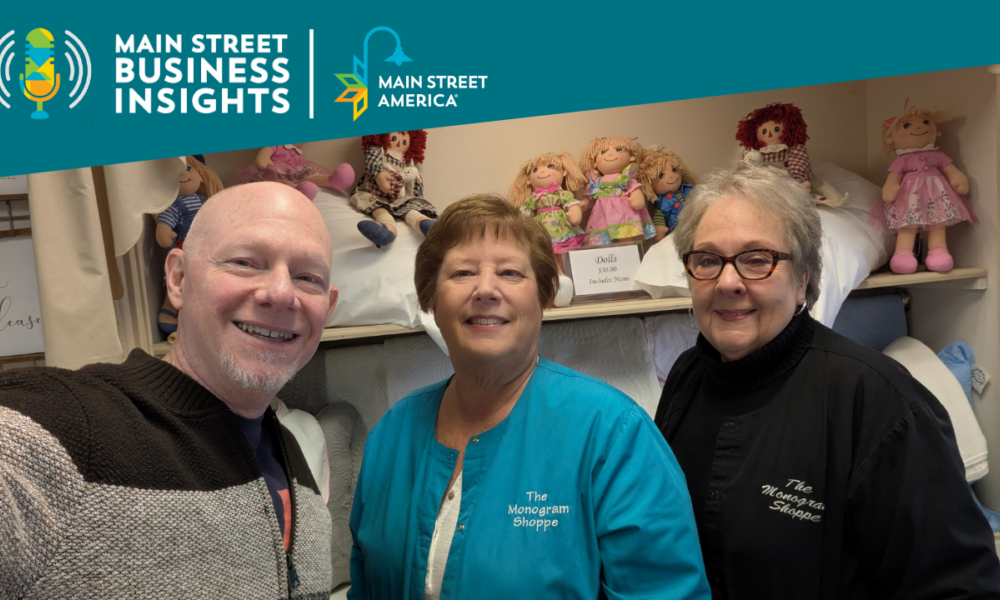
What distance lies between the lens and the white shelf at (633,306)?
1.89 metres

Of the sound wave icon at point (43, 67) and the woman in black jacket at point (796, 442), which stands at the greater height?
the sound wave icon at point (43, 67)

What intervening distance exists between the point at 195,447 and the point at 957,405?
2244mm

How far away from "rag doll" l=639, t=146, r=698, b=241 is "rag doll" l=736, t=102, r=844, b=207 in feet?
0.74

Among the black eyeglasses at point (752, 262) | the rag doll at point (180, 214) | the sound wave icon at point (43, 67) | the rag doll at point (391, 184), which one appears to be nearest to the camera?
the black eyeglasses at point (752, 262)

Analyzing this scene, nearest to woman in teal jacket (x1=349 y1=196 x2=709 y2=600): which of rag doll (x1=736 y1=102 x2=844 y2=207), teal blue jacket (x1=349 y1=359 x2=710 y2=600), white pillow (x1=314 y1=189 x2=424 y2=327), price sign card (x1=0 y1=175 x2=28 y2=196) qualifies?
teal blue jacket (x1=349 y1=359 x2=710 y2=600)

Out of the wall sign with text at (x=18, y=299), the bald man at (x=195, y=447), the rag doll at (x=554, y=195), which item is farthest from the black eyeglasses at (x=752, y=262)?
the wall sign with text at (x=18, y=299)

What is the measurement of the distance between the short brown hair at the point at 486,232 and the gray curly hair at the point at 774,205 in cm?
27

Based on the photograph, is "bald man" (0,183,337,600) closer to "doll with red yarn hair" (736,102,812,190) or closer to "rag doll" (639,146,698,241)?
"rag doll" (639,146,698,241)

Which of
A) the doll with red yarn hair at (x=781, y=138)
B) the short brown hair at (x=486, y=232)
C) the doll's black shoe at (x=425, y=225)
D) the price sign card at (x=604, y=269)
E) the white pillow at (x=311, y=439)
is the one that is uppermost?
the doll with red yarn hair at (x=781, y=138)

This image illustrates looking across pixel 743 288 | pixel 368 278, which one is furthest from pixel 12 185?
pixel 743 288

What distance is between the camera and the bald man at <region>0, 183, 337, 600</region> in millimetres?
699

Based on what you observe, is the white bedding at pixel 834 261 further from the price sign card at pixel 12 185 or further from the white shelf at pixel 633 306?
the price sign card at pixel 12 185

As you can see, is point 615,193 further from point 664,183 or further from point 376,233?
point 376,233

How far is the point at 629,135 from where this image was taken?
2449 mm
